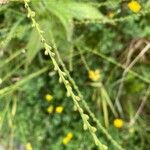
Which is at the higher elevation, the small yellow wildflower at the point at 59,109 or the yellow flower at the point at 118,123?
the small yellow wildflower at the point at 59,109

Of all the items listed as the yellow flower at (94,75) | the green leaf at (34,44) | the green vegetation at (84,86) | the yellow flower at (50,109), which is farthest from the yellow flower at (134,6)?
the yellow flower at (50,109)

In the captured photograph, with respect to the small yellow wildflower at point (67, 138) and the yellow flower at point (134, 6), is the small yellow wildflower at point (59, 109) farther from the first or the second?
the yellow flower at point (134, 6)

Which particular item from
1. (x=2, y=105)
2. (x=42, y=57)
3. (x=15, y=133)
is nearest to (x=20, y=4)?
(x=42, y=57)

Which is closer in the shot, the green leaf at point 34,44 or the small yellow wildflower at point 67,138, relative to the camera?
the green leaf at point 34,44

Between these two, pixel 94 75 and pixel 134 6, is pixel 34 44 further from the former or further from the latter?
pixel 134 6

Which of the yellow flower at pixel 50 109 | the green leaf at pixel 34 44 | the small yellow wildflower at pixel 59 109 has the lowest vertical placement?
the small yellow wildflower at pixel 59 109

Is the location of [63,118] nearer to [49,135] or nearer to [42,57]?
[49,135]

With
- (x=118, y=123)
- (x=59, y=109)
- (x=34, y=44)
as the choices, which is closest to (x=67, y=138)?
(x=59, y=109)

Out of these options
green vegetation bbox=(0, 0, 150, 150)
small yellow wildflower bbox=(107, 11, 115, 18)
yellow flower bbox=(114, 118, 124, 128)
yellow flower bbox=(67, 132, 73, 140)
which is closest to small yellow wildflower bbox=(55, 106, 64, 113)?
green vegetation bbox=(0, 0, 150, 150)
